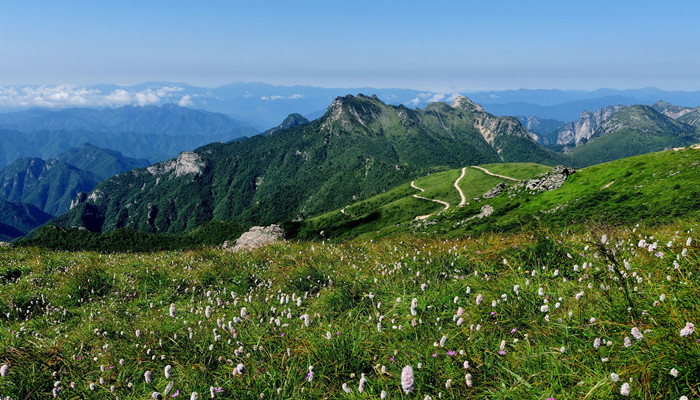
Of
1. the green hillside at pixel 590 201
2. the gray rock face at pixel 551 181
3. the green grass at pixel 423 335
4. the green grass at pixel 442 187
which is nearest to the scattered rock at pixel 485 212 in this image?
the green hillside at pixel 590 201

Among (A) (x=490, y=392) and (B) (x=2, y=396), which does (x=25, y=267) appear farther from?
(A) (x=490, y=392)

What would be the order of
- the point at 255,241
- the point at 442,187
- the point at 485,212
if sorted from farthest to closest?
1. the point at 442,187
2. the point at 485,212
3. the point at 255,241

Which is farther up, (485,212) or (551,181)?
(551,181)

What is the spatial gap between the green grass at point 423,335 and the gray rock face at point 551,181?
99759 millimetres

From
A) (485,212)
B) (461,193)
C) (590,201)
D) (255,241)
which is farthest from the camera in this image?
(461,193)

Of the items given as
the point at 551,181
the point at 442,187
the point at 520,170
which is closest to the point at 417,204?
the point at 442,187

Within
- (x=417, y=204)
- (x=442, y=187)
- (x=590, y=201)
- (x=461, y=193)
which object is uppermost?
(x=590, y=201)

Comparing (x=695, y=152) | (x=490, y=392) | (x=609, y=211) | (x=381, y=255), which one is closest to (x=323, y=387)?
(x=490, y=392)

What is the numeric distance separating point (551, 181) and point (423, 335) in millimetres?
110094

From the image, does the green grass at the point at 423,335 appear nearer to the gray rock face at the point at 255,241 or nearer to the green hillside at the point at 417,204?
the gray rock face at the point at 255,241

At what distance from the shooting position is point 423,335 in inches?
183

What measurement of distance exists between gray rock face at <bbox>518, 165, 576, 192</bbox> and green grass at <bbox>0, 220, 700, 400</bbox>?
9976 centimetres

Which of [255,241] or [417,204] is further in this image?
[417,204]

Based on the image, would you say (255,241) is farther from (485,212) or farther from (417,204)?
(417,204)
